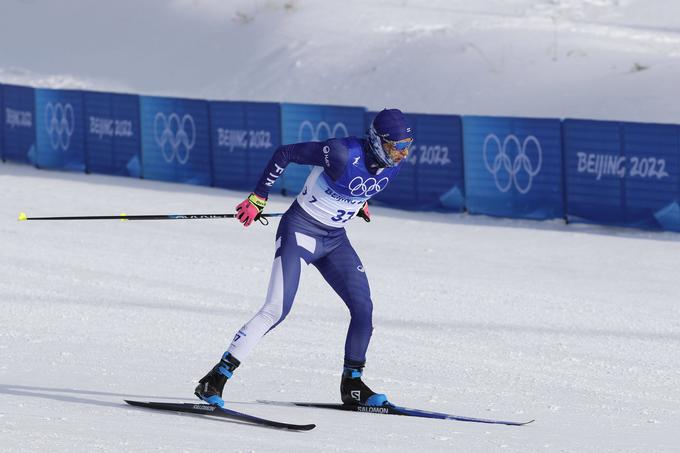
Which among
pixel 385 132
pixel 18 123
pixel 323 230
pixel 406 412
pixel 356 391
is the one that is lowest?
pixel 406 412

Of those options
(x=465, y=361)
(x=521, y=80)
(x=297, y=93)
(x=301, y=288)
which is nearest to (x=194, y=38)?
(x=297, y=93)

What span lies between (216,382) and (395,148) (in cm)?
175

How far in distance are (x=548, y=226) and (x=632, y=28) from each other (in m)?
14.7

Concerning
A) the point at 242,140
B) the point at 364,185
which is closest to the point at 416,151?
the point at 242,140

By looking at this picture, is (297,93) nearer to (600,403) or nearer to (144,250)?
(144,250)

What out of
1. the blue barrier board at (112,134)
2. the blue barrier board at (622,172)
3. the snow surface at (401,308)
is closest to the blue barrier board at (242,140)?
the snow surface at (401,308)

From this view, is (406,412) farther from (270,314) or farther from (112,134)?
(112,134)

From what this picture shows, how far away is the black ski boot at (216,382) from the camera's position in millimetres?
7957

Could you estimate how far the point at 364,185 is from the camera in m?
8.20

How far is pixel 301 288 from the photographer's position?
13.9 meters

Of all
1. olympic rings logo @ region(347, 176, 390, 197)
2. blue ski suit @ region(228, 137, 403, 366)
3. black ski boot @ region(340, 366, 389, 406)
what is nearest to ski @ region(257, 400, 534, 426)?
black ski boot @ region(340, 366, 389, 406)

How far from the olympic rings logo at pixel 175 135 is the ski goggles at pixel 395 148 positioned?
50.2 ft

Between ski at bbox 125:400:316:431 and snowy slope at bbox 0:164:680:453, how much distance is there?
0.28 feet

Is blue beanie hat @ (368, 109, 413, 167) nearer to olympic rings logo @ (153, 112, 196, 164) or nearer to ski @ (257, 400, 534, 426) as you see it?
ski @ (257, 400, 534, 426)
